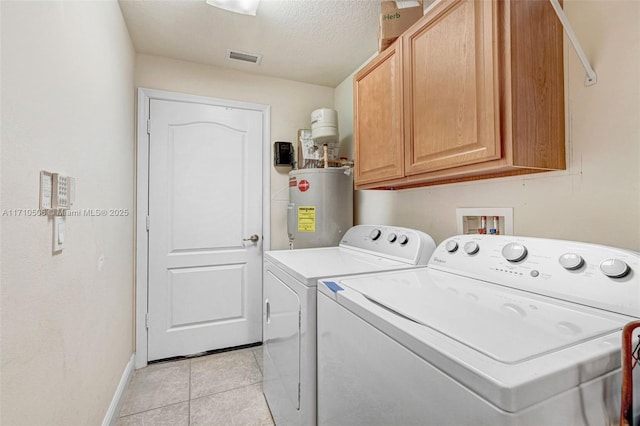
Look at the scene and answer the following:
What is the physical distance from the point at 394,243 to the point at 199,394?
158 centimetres

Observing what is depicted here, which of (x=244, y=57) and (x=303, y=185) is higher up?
(x=244, y=57)

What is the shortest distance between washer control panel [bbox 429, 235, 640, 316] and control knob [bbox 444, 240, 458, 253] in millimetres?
10

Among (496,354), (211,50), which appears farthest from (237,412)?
(211,50)

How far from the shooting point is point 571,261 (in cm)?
89

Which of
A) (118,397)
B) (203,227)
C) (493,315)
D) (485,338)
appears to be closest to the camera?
(485,338)

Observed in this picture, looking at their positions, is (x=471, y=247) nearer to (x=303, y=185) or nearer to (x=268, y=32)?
(x=303, y=185)

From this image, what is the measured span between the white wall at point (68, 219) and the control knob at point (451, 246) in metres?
1.44

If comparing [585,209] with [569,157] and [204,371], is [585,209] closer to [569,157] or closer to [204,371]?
[569,157]

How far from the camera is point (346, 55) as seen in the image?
7.70 ft

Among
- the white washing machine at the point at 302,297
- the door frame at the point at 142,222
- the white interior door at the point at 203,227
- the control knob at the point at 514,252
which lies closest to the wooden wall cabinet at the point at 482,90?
the control knob at the point at 514,252

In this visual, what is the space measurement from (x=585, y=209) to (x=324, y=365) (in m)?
1.07

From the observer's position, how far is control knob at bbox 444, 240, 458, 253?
128 centimetres

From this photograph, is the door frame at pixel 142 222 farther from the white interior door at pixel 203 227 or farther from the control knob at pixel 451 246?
the control knob at pixel 451 246

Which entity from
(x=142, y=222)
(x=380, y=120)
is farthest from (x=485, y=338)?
(x=142, y=222)
